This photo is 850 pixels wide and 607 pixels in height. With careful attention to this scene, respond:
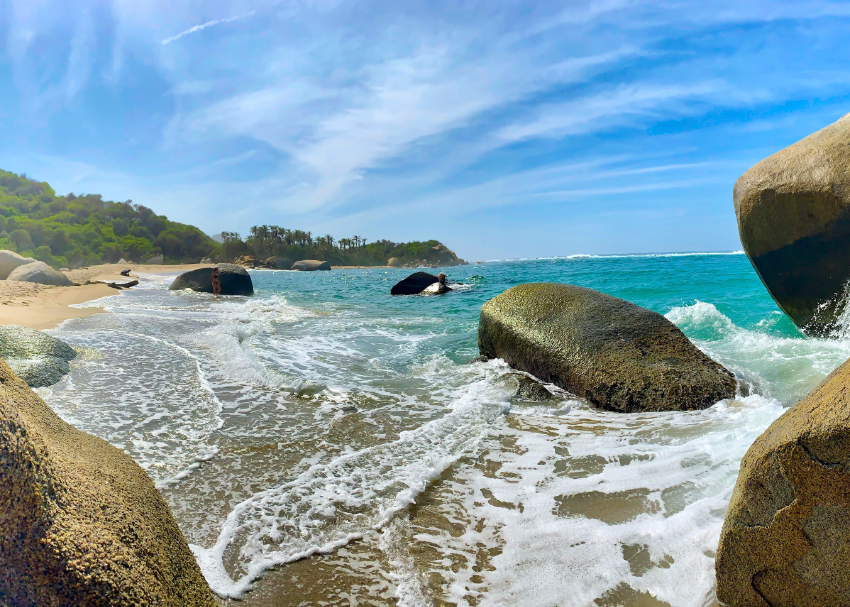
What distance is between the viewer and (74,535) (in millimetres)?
1399

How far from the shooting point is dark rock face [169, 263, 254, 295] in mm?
19781

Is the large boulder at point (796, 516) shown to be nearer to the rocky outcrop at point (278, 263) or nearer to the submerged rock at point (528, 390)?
the submerged rock at point (528, 390)

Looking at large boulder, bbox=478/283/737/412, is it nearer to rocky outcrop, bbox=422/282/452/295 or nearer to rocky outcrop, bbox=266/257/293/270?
rocky outcrop, bbox=422/282/452/295

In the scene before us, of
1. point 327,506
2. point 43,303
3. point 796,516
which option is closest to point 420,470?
point 327,506

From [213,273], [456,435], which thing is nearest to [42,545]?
[456,435]

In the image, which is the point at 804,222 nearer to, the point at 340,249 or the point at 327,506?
the point at 327,506

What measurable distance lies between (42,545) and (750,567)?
2.66m

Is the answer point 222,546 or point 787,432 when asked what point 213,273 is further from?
point 787,432

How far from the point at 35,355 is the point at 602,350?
6.89 m

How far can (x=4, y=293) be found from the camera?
13133 mm

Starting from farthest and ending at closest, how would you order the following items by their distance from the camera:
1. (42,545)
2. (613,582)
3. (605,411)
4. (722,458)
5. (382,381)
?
1. (382,381)
2. (605,411)
3. (722,458)
4. (613,582)
5. (42,545)

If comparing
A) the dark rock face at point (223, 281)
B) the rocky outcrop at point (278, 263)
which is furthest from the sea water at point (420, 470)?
the rocky outcrop at point (278, 263)

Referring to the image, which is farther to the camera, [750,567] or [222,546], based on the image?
[222,546]

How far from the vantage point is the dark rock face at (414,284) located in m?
20.4
